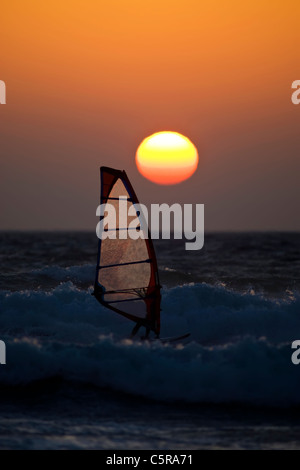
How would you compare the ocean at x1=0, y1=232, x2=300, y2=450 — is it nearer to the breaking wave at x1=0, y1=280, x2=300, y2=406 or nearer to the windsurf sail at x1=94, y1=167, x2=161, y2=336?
the breaking wave at x1=0, y1=280, x2=300, y2=406

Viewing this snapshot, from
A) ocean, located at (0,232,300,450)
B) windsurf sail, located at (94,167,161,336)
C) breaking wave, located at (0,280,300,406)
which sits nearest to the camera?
ocean, located at (0,232,300,450)

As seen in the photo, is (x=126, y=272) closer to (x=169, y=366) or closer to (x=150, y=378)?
(x=169, y=366)

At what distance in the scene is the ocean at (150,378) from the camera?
823 centimetres

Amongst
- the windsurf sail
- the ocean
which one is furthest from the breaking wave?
the windsurf sail

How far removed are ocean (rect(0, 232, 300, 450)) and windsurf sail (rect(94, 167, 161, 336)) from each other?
73cm

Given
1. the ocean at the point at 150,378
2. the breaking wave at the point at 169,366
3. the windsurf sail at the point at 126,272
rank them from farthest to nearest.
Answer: the windsurf sail at the point at 126,272, the breaking wave at the point at 169,366, the ocean at the point at 150,378

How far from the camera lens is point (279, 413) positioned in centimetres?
920

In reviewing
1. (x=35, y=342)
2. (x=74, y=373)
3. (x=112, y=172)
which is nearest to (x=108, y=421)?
(x=74, y=373)

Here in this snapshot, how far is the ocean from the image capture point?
8.23m

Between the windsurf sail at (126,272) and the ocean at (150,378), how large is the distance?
0.73m

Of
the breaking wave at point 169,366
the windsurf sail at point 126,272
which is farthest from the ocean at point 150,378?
the windsurf sail at point 126,272

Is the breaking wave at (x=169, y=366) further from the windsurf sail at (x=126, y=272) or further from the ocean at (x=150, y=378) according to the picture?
the windsurf sail at (x=126, y=272)

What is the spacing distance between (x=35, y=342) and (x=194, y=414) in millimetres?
3553
